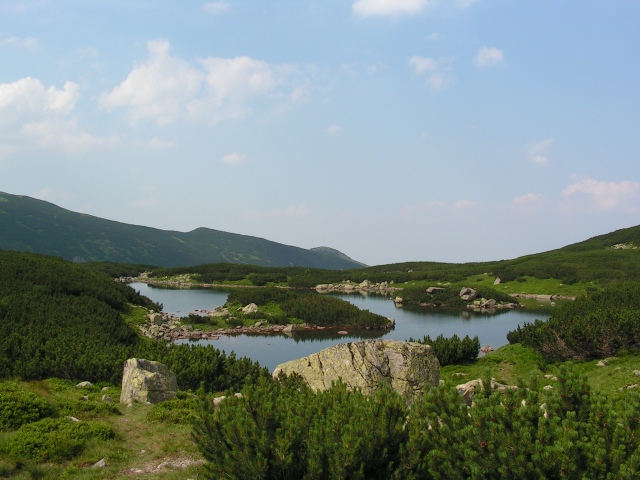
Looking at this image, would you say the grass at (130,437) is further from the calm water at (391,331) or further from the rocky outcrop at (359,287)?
the rocky outcrop at (359,287)

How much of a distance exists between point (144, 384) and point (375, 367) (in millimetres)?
7933

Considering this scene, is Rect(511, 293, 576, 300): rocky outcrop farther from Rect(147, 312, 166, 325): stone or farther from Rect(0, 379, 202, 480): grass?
Rect(0, 379, 202, 480): grass

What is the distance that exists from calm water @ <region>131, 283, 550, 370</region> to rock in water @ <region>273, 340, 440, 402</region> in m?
13.1

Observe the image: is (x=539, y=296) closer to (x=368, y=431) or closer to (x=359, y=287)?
(x=359, y=287)

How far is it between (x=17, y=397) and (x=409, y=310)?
56.2m

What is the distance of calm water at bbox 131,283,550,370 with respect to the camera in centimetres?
3453

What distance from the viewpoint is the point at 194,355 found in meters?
20.5

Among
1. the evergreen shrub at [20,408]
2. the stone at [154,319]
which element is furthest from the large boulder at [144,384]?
the stone at [154,319]

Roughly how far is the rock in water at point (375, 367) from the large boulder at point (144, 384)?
455 cm

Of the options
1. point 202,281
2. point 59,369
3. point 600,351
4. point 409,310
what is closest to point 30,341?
point 59,369

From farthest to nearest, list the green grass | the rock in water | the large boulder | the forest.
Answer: the green grass
the large boulder
the rock in water
the forest

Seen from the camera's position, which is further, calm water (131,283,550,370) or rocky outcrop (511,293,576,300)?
rocky outcrop (511,293,576,300)

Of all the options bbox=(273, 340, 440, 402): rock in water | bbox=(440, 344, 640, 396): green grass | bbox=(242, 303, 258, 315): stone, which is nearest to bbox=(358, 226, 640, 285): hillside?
bbox=(242, 303, 258, 315): stone

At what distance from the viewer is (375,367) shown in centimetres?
1505
